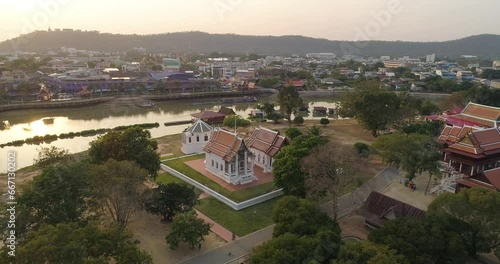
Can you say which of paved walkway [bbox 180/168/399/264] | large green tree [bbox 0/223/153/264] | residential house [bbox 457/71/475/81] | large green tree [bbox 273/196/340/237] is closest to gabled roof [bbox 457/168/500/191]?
paved walkway [bbox 180/168/399/264]

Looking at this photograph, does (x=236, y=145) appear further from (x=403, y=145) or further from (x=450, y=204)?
(x=450, y=204)

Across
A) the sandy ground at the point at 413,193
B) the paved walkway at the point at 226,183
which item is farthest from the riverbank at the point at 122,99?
the sandy ground at the point at 413,193

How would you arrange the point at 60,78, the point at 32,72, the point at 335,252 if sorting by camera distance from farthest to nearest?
1. the point at 32,72
2. the point at 60,78
3. the point at 335,252

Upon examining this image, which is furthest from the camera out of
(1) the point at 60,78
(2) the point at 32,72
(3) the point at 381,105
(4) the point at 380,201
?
(2) the point at 32,72

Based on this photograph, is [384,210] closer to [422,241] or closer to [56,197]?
[422,241]

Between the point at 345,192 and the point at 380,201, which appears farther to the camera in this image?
the point at 345,192

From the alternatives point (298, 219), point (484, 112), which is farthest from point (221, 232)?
point (484, 112)

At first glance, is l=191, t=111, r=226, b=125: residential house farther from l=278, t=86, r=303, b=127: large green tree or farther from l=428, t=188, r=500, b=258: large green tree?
l=428, t=188, r=500, b=258: large green tree

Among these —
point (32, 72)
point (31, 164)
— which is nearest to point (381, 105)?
point (31, 164)
